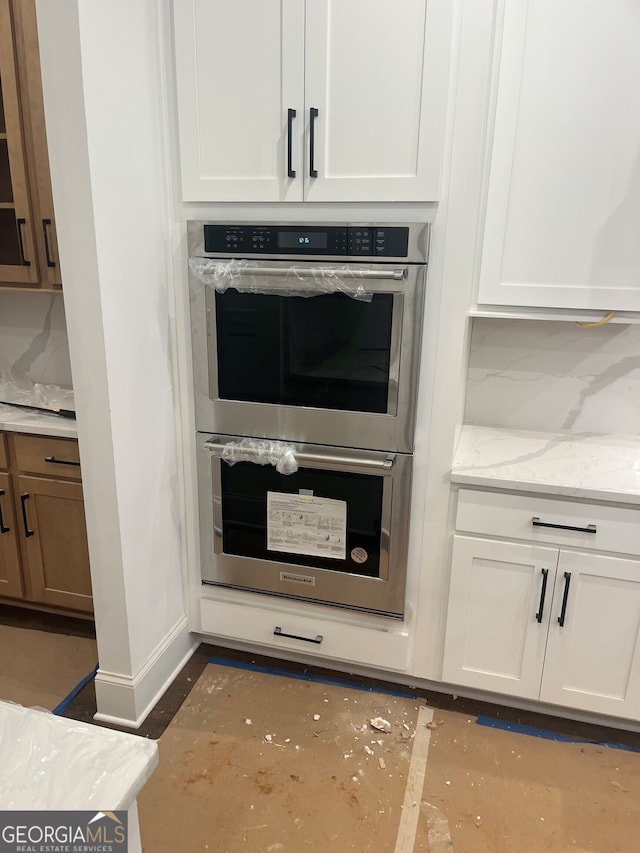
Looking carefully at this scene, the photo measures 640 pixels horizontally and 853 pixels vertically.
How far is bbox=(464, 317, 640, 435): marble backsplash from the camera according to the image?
6.93 ft

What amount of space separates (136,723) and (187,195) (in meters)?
1.69

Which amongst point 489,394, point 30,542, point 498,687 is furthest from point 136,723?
point 489,394

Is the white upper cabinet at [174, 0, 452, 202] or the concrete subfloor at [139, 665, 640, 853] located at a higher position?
the white upper cabinet at [174, 0, 452, 202]

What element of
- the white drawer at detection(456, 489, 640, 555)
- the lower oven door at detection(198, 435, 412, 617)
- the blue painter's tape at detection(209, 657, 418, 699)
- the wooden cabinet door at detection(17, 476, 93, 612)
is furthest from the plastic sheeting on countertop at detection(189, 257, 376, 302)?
the blue painter's tape at detection(209, 657, 418, 699)

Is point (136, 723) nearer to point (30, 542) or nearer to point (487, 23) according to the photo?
point (30, 542)

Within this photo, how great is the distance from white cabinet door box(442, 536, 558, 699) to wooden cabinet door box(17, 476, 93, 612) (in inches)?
53.9

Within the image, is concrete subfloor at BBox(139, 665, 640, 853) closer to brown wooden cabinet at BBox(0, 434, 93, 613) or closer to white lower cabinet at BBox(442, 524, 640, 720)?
white lower cabinet at BBox(442, 524, 640, 720)

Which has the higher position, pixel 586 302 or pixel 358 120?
pixel 358 120

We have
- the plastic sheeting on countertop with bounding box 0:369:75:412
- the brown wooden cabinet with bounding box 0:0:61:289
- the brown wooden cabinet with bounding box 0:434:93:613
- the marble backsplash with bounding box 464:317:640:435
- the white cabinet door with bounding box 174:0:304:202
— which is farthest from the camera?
the plastic sheeting on countertop with bounding box 0:369:75:412

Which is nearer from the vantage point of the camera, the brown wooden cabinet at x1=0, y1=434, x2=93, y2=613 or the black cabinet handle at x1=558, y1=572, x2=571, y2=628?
the black cabinet handle at x1=558, y1=572, x2=571, y2=628

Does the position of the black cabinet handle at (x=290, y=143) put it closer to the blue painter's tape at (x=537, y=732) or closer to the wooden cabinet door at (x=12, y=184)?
the wooden cabinet door at (x=12, y=184)

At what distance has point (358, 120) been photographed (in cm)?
169

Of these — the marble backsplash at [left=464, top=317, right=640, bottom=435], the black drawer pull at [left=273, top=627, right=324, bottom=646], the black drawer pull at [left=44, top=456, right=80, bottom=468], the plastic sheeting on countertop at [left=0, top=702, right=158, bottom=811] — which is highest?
the marble backsplash at [left=464, top=317, right=640, bottom=435]

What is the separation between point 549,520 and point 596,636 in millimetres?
392
